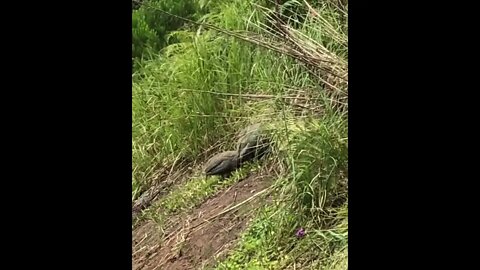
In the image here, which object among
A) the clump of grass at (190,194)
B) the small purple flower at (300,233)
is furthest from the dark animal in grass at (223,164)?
the small purple flower at (300,233)

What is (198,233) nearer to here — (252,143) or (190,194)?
(190,194)

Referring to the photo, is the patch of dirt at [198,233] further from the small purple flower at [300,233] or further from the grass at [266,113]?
the small purple flower at [300,233]

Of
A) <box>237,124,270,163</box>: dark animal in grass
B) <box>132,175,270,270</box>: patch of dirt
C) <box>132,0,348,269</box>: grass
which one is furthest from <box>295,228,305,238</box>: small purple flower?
<box>237,124,270,163</box>: dark animal in grass

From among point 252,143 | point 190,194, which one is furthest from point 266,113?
point 190,194

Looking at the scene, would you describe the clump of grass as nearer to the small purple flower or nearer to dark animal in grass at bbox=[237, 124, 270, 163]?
dark animal in grass at bbox=[237, 124, 270, 163]

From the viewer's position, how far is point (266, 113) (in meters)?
2.10

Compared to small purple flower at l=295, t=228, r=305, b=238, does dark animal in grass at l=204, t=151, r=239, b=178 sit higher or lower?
higher

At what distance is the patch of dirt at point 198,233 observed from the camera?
1.91 m

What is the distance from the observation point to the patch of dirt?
6.26 ft

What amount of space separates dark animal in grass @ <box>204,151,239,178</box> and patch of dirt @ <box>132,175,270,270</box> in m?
0.06

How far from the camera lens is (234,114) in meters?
2.20
